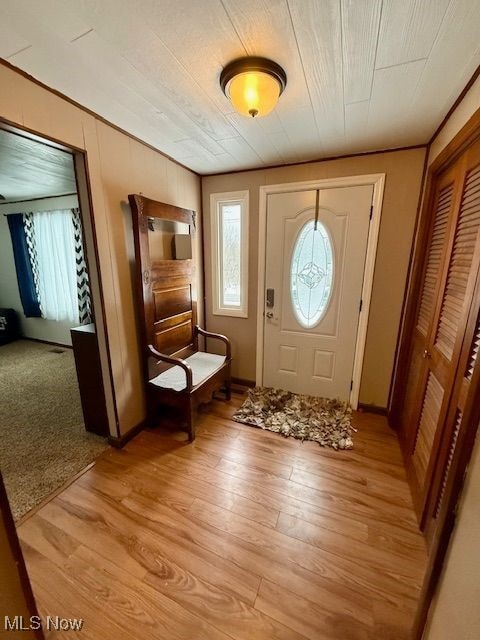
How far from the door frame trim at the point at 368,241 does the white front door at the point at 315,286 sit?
4 centimetres

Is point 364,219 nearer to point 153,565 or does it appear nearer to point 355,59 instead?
point 355,59

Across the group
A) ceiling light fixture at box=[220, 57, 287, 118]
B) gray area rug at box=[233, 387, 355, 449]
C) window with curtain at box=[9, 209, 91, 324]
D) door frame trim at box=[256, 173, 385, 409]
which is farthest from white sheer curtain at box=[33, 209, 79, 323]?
ceiling light fixture at box=[220, 57, 287, 118]

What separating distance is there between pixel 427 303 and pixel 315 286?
0.92 metres

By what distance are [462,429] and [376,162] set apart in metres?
2.15

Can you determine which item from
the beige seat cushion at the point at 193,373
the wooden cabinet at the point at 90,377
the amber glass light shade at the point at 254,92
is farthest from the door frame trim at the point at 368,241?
the wooden cabinet at the point at 90,377

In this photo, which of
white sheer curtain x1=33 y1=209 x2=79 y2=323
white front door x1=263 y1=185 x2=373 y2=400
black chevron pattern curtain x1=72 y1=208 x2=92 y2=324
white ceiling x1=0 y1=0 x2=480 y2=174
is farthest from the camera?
white sheer curtain x1=33 y1=209 x2=79 y2=323

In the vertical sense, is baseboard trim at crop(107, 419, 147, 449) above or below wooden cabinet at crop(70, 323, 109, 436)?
below

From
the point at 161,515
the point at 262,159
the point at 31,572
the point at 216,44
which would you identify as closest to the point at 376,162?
the point at 262,159

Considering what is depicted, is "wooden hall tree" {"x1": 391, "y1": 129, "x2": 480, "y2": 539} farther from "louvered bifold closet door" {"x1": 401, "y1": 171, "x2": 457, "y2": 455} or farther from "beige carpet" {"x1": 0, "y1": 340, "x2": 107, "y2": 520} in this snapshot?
"beige carpet" {"x1": 0, "y1": 340, "x2": 107, "y2": 520}

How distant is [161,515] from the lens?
150 centimetres

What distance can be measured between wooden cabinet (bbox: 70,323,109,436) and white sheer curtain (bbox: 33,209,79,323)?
237cm

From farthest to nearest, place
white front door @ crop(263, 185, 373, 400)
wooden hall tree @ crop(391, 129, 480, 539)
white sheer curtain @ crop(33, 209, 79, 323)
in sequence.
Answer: white sheer curtain @ crop(33, 209, 79, 323)
white front door @ crop(263, 185, 373, 400)
wooden hall tree @ crop(391, 129, 480, 539)

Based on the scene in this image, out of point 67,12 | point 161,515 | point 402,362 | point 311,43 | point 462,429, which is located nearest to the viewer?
point 462,429

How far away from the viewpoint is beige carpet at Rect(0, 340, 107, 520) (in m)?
1.70
